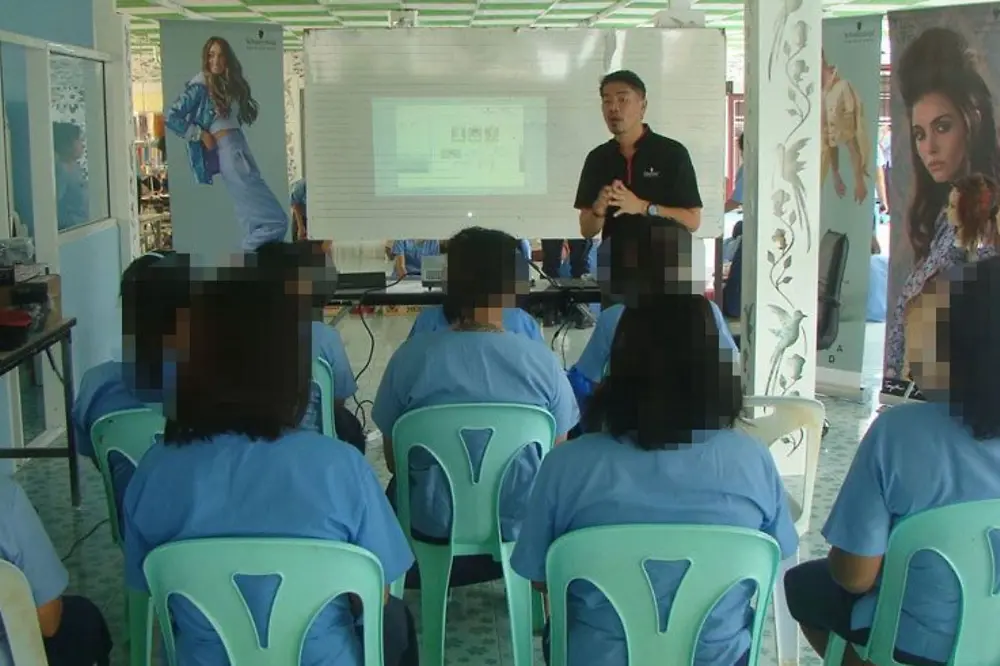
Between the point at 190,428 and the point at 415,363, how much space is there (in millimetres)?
965

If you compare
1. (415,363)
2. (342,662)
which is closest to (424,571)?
(415,363)

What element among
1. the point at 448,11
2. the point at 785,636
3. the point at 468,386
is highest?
the point at 448,11

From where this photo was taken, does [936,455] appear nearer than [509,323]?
Yes

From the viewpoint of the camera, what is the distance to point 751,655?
172 centimetres

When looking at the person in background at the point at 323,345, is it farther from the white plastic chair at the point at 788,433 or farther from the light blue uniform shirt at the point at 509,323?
the white plastic chair at the point at 788,433

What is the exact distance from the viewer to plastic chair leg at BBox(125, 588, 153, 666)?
2.22 metres

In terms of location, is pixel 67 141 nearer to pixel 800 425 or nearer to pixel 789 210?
pixel 789 210

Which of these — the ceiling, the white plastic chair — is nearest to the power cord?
the white plastic chair

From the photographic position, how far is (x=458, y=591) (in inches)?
125

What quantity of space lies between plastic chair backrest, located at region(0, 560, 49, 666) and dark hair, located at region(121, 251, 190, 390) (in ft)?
2.22

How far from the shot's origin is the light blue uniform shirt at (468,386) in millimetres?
2449

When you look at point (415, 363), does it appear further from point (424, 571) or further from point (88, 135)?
point (88, 135)

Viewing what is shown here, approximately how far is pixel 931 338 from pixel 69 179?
4.60m

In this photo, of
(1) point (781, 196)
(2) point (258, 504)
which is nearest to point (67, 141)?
(1) point (781, 196)
